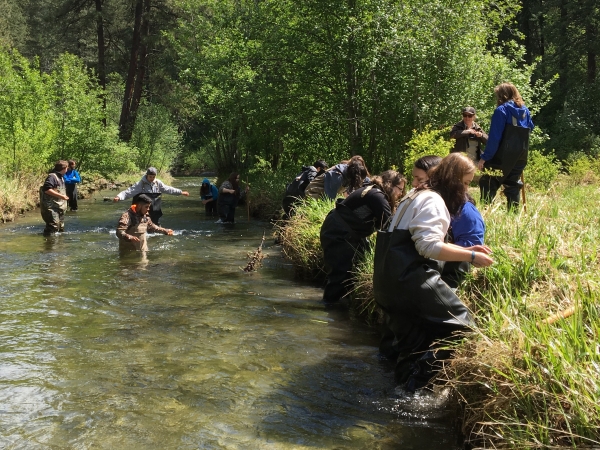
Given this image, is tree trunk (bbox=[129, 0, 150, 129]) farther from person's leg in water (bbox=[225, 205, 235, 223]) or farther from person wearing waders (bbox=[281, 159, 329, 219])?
person wearing waders (bbox=[281, 159, 329, 219])

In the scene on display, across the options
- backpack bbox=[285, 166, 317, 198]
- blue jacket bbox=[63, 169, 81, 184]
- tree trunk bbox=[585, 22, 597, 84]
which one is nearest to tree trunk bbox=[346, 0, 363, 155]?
backpack bbox=[285, 166, 317, 198]

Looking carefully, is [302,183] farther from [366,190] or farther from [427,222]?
[427,222]

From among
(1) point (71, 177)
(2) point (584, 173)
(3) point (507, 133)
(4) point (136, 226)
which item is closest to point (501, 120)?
(3) point (507, 133)

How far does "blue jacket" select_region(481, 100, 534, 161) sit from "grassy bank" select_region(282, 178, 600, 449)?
63.0 inches

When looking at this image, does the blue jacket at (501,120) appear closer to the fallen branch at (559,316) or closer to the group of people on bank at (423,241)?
the group of people on bank at (423,241)

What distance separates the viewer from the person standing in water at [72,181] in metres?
20.6

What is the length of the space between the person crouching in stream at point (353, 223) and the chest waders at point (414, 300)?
2.72m

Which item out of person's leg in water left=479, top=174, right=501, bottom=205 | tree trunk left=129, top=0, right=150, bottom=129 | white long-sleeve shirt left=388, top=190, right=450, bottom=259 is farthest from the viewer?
tree trunk left=129, top=0, right=150, bottom=129

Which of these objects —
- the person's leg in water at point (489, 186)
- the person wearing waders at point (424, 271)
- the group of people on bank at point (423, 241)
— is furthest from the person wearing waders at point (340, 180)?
the person wearing waders at point (424, 271)

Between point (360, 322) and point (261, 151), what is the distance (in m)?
22.1

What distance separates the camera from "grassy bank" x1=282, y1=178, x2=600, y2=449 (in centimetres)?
352

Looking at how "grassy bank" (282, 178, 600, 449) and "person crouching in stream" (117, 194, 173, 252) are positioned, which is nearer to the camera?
"grassy bank" (282, 178, 600, 449)

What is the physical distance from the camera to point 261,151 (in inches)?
1155

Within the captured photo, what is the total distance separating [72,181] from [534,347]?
19456mm
